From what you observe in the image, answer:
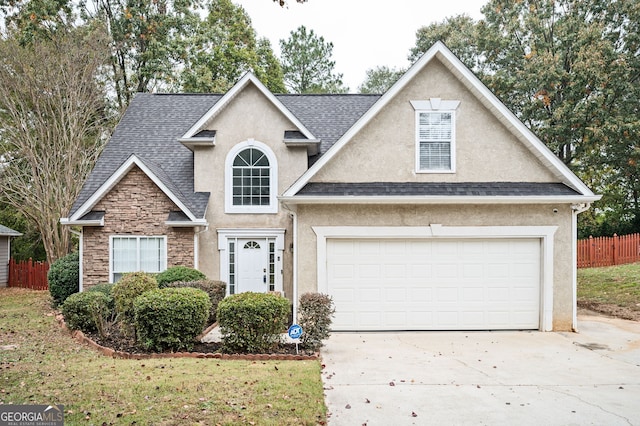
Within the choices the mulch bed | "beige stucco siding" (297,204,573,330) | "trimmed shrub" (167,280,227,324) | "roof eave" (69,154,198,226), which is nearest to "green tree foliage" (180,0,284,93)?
"roof eave" (69,154,198,226)

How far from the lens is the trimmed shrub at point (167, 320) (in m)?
9.48

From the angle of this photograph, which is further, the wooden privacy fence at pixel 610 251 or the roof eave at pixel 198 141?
the wooden privacy fence at pixel 610 251

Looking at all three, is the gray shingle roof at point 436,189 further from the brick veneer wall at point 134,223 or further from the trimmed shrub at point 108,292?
the brick veneer wall at point 134,223

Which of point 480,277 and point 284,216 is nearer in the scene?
point 480,277

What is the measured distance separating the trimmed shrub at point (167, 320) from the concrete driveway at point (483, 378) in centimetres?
251

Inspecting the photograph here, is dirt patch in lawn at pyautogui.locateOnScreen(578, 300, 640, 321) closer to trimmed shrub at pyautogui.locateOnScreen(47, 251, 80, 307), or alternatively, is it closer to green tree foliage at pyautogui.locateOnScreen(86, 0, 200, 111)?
trimmed shrub at pyautogui.locateOnScreen(47, 251, 80, 307)

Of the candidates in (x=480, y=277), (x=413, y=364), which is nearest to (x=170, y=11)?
(x=480, y=277)

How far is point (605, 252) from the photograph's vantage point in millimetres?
25812

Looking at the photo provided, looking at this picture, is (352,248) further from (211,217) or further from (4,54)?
(4,54)

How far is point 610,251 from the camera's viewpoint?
25719mm

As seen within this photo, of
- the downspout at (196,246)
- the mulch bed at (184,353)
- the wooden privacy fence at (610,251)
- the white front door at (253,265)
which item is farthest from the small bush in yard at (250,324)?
the wooden privacy fence at (610,251)

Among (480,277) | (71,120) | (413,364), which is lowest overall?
(413,364)

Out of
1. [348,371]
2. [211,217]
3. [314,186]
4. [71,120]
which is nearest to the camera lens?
[348,371]

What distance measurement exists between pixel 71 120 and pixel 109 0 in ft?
30.9
